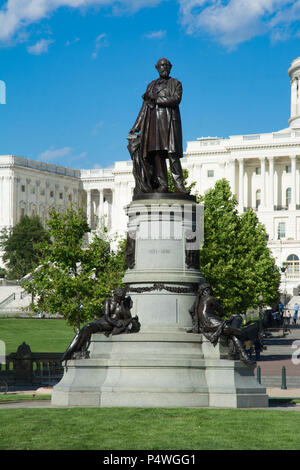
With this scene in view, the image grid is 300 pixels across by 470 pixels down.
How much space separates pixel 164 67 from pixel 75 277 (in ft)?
64.0

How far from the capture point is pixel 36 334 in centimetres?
5828

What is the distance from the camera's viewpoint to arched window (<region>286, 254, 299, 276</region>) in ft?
375

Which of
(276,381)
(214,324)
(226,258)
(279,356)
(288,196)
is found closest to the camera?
(214,324)

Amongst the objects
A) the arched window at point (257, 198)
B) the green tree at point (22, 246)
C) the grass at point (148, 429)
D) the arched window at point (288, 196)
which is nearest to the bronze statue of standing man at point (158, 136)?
the grass at point (148, 429)

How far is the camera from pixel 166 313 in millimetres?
19828

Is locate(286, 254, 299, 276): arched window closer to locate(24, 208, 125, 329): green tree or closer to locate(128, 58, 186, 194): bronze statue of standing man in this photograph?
locate(24, 208, 125, 329): green tree

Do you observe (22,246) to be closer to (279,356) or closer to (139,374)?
(279,356)

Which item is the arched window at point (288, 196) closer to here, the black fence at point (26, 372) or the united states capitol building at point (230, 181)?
the united states capitol building at point (230, 181)

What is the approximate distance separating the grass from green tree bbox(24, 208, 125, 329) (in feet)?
69.3

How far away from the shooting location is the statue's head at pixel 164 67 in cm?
2169

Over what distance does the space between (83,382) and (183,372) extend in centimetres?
222

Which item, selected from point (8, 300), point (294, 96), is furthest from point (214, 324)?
point (294, 96)
